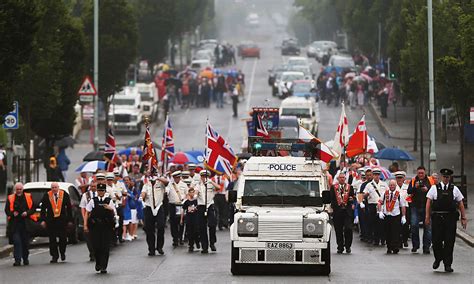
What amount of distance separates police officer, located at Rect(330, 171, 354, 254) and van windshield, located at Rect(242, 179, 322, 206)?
4.22 meters

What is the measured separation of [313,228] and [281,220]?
534 mm

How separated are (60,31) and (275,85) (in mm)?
38580

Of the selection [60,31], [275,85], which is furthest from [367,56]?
[60,31]

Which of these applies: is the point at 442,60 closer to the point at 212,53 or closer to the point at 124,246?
the point at 124,246

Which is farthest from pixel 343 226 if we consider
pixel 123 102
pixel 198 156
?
pixel 123 102

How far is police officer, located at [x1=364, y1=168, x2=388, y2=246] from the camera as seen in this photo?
1265 inches

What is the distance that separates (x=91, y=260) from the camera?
29.4 metres

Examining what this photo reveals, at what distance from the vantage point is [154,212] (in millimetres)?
31062

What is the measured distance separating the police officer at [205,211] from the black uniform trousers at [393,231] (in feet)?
11.4

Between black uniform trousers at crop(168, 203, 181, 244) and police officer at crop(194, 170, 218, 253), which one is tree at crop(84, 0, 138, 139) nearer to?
black uniform trousers at crop(168, 203, 181, 244)

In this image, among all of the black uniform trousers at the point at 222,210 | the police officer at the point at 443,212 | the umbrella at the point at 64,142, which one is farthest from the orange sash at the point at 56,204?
the umbrella at the point at 64,142

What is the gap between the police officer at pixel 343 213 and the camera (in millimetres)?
31016

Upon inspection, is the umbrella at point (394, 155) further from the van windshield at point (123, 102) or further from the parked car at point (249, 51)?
the parked car at point (249, 51)

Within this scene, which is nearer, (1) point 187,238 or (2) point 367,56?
(1) point 187,238
